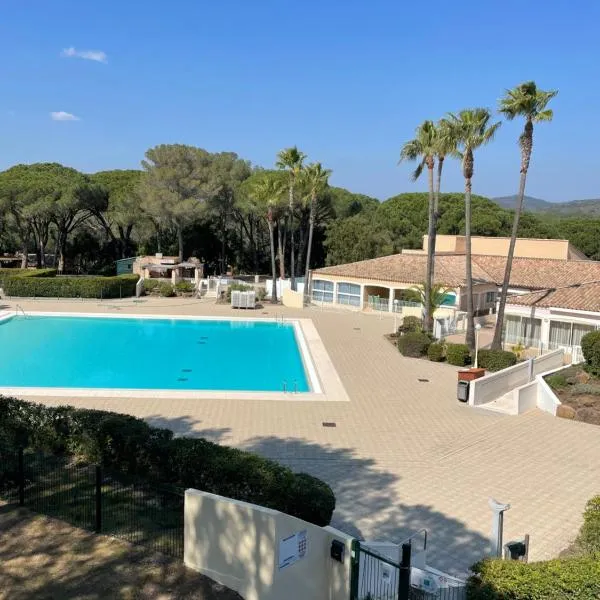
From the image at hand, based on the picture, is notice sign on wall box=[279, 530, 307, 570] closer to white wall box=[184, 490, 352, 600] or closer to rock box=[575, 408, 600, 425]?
white wall box=[184, 490, 352, 600]

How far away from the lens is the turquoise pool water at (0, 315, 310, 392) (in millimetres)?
19922

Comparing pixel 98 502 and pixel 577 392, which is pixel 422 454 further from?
pixel 98 502

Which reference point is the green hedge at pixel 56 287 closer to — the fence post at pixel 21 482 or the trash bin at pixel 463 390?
the trash bin at pixel 463 390

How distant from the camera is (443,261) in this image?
1419 inches

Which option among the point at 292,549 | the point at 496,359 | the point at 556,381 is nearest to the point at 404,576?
the point at 292,549

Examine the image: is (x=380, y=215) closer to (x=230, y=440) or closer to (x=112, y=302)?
(x=112, y=302)

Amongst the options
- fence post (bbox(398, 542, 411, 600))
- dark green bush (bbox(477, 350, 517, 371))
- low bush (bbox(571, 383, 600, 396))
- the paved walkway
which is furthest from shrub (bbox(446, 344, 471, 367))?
fence post (bbox(398, 542, 411, 600))

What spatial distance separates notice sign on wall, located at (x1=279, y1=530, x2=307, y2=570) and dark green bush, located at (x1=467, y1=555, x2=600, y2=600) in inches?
69.1

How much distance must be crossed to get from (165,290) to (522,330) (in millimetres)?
22139

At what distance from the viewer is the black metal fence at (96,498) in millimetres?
7656

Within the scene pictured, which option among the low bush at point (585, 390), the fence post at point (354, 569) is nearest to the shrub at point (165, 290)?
the low bush at point (585, 390)

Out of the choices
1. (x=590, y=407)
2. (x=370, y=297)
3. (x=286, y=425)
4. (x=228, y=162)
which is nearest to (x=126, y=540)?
(x=286, y=425)

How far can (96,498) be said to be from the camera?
8.15 meters

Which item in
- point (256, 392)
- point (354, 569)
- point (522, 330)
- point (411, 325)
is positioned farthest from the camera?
point (411, 325)
